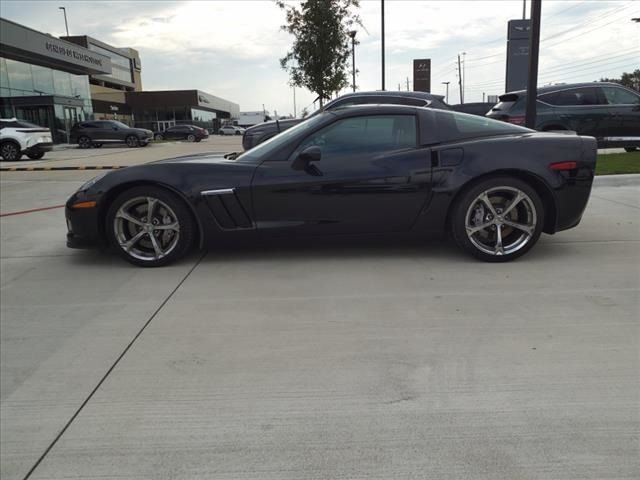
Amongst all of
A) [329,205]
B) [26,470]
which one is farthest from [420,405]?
[329,205]

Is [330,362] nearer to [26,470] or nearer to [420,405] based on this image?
[420,405]

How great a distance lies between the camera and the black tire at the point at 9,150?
1912 centimetres

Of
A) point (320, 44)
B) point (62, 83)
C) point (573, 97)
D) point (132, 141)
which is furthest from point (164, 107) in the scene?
point (573, 97)

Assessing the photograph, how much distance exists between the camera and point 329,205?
434 cm

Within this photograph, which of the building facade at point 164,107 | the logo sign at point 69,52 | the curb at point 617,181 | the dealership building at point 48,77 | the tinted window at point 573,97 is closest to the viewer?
the curb at point 617,181

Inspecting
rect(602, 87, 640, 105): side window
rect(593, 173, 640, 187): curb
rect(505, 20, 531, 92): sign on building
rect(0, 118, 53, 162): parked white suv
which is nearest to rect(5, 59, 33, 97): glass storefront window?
rect(0, 118, 53, 162): parked white suv

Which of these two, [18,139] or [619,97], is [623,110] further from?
[18,139]

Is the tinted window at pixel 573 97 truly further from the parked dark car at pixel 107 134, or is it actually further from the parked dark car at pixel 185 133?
the parked dark car at pixel 185 133

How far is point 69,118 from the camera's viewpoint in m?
36.0

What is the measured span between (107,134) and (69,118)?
8542 mm

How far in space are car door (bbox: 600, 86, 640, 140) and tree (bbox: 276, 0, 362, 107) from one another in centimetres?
1361

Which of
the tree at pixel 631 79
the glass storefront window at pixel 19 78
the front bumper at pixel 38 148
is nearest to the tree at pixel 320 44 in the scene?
the front bumper at pixel 38 148

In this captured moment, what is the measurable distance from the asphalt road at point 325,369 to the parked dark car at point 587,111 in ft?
25.2

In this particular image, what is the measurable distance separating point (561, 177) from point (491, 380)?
244cm
